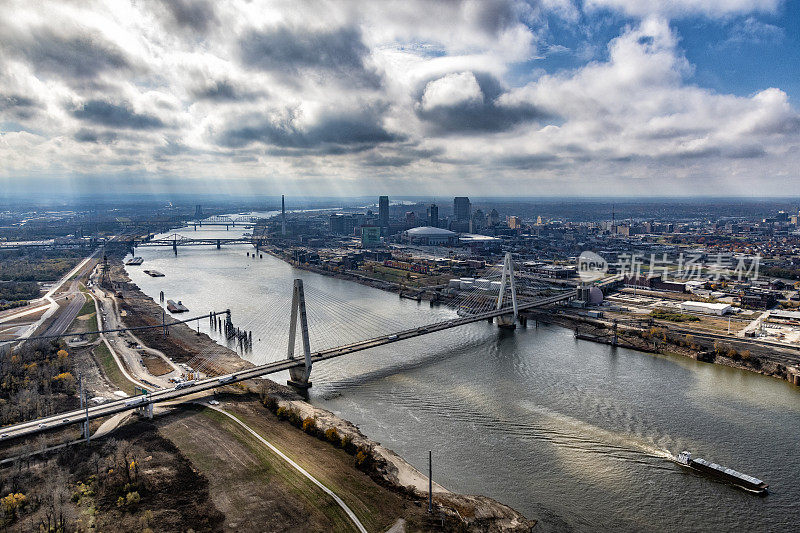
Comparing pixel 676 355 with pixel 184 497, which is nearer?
pixel 184 497

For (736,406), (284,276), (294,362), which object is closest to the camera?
(736,406)

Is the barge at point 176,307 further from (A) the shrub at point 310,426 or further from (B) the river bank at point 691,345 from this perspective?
(B) the river bank at point 691,345

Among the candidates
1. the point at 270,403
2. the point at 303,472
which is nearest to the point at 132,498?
the point at 303,472

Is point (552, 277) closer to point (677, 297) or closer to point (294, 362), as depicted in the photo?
point (677, 297)

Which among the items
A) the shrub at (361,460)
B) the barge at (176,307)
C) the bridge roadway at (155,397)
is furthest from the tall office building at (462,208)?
the shrub at (361,460)

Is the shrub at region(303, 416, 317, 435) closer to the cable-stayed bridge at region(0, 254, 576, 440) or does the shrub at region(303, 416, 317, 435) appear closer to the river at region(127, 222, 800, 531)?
the river at region(127, 222, 800, 531)

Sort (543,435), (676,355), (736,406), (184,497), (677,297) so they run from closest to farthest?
1. (184,497)
2. (543,435)
3. (736,406)
4. (676,355)
5. (677,297)

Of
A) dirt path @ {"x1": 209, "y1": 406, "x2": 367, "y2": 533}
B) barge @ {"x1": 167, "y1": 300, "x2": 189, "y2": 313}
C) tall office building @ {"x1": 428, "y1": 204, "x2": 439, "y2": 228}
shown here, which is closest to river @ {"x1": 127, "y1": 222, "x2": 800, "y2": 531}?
dirt path @ {"x1": 209, "y1": 406, "x2": 367, "y2": 533}

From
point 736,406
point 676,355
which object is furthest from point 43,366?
point 676,355
